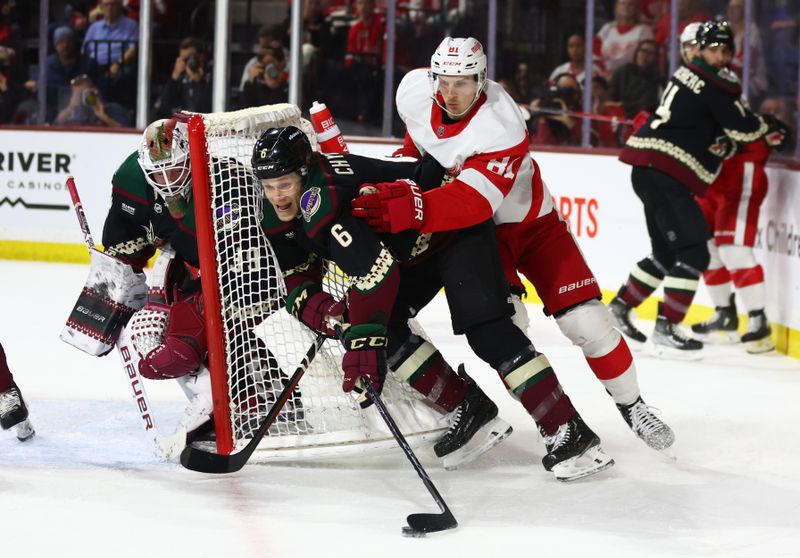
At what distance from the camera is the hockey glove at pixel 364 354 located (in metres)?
2.85

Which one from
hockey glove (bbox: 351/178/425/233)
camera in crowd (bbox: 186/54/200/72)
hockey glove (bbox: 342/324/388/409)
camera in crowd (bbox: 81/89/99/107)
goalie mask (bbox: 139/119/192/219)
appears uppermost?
camera in crowd (bbox: 186/54/200/72)

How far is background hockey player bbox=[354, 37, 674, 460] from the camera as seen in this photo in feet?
9.86

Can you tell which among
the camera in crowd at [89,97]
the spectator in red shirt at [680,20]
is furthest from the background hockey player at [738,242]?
the camera in crowd at [89,97]

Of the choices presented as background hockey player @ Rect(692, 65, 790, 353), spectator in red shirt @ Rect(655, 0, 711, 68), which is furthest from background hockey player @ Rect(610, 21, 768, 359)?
spectator in red shirt @ Rect(655, 0, 711, 68)

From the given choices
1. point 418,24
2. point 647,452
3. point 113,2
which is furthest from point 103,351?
point 113,2

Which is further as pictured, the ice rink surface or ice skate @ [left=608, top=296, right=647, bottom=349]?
ice skate @ [left=608, top=296, right=647, bottom=349]

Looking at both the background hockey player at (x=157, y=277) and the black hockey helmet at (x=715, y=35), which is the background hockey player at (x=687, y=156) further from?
the background hockey player at (x=157, y=277)

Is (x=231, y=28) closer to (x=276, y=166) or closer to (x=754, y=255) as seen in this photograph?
(x=754, y=255)

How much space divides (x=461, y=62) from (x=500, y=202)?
0.34 m

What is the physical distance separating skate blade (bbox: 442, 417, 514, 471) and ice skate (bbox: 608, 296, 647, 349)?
186 centimetres

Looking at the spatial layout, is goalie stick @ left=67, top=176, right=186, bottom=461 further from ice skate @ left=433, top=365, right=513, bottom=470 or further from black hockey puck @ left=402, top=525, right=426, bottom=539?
black hockey puck @ left=402, top=525, right=426, bottom=539

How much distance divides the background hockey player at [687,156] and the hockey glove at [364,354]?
228cm

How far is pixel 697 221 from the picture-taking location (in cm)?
492

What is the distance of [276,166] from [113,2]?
191 inches
